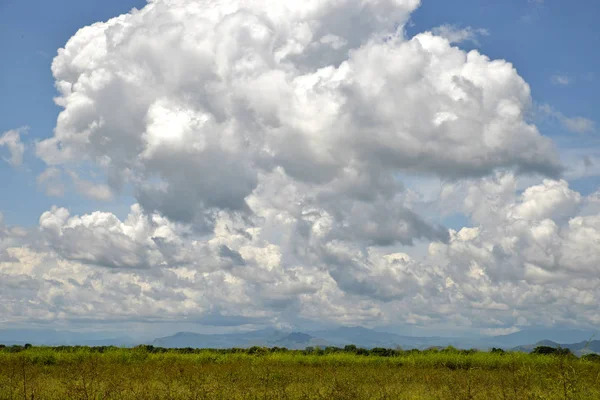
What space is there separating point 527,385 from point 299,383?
10276mm

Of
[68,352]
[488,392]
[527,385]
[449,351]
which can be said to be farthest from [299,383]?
[68,352]

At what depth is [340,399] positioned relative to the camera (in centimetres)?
1844

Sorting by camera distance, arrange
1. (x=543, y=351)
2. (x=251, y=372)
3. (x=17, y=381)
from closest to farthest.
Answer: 1. (x=17, y=381)
2. (x=251, y=372)
3. (x=543, y=351)

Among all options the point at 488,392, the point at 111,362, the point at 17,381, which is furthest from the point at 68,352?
the point at 488,392

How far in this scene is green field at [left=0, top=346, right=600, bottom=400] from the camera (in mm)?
20375

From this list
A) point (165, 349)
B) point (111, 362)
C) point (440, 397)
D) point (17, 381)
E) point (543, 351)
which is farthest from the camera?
point (165, 349)

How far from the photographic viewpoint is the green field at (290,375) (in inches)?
802

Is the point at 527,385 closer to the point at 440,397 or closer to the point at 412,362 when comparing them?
the point at 440,397

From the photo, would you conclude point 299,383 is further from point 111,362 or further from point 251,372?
point 111,362

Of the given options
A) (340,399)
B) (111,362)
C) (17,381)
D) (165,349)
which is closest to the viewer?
(340,399)

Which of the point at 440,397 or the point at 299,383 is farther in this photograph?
the point at 299,383

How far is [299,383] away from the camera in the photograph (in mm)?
24828

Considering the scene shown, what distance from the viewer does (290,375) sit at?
28.4 metres

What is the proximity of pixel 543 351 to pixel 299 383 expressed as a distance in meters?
24.6
